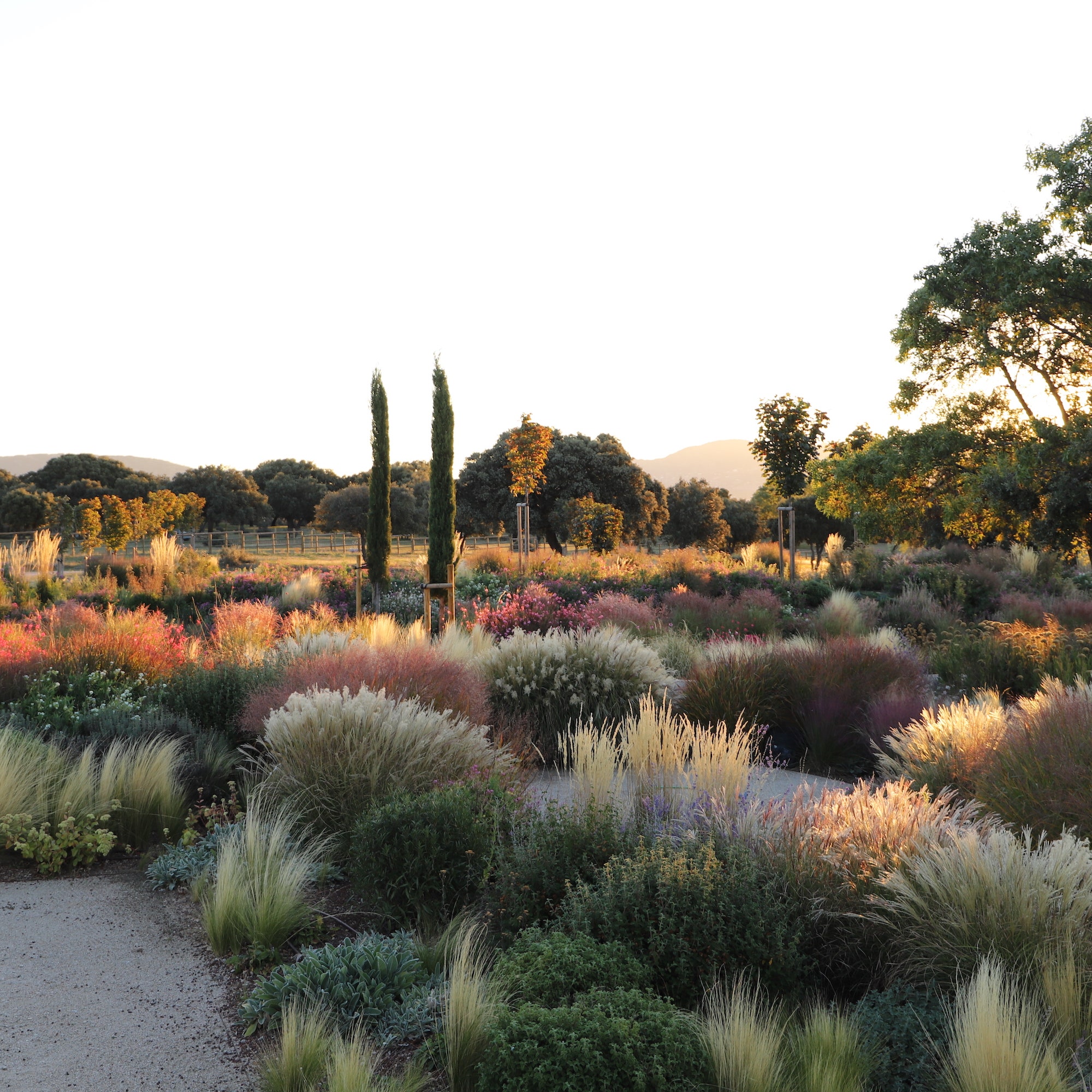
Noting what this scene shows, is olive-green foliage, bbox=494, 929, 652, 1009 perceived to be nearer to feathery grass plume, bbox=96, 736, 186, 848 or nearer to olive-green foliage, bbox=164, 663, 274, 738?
feathery grass plume, bbox=96, 736, 186, 848

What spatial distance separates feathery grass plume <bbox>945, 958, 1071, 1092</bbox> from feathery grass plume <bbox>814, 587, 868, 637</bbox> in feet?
29.7

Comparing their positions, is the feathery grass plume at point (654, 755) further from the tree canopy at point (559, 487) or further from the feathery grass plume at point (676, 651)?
the tree canopy at point (559, 487)

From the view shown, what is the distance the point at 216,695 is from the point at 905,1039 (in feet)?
20.4

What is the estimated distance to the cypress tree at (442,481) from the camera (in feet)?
51.3

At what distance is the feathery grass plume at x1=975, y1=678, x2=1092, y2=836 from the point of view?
4336 mm

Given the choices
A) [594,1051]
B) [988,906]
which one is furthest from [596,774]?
Answer: [594,1051]

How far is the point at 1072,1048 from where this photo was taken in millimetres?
2896

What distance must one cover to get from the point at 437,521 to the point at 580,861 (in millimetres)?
11842

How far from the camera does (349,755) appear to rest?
5160 mm

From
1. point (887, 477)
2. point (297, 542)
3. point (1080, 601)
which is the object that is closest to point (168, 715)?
point (1080, 601)

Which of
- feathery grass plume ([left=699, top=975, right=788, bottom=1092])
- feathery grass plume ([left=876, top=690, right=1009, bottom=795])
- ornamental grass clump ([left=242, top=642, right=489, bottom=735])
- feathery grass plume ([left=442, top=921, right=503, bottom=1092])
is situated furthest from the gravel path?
feathery grass plume ([left=876, top=690, right=1009, bottom=795])

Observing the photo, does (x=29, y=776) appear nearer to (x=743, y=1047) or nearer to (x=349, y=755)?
(x=349, y=755)

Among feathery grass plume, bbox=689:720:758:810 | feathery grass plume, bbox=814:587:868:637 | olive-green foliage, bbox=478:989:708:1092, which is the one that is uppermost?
feathery grass plume, bbox=689:720:758:810

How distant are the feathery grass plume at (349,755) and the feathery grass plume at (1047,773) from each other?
2807mm
